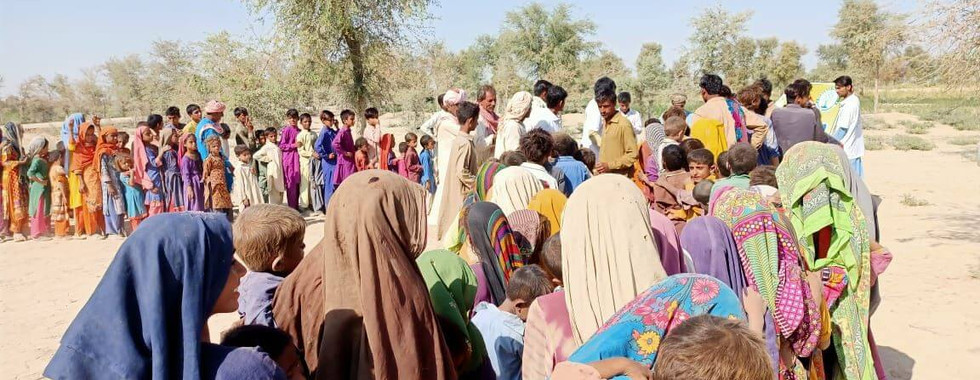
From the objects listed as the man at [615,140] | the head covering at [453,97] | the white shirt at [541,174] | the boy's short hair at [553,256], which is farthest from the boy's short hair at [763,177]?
the head covering at [453,97]

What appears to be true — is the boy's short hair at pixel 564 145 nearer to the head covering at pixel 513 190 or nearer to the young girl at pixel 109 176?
the head covering at pixel 513 190

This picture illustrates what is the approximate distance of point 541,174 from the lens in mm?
4820

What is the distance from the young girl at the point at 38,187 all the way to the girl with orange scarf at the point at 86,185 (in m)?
0.44

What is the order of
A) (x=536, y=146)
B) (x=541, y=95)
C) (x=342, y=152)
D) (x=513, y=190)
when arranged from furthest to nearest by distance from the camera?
(x=342, y=152) < (x=541, y=95) < (x=536, y=146) < (x=513, y=190)

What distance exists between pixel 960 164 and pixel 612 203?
17007mm

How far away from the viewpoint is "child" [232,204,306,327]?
2.59m

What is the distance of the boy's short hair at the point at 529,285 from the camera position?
10.0 feet

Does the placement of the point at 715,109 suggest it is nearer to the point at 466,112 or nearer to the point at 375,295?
the point at 466,112

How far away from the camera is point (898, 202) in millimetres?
11211

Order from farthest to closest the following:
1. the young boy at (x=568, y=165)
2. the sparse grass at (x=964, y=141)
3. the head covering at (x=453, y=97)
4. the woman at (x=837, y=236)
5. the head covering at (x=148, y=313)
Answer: the sparse grass at (x=964, y=141) < the head covering at (x=453, y=97) < the young boy at (x=568, y=165) < the woman at (x=837, y=236) < the head covering at (x=148, y=313)

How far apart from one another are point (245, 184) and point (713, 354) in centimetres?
1034

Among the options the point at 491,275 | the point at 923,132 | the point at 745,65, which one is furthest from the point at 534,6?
the point at 491,275

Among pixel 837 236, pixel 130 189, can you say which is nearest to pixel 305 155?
pixel 130 189

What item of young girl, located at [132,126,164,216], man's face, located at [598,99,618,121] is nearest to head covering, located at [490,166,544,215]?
man's face, located at [598,99,618,121]
